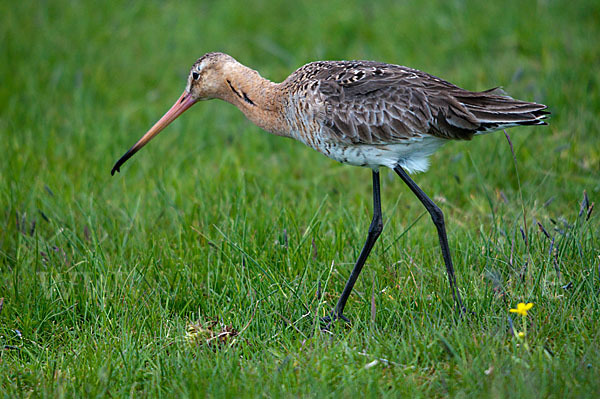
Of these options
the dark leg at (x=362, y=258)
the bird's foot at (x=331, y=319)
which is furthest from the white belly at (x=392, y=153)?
the bird's foot at (x=331, y=319)

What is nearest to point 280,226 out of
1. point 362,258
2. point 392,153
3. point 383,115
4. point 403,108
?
point 362,258

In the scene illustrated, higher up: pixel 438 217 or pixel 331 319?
pixel 438 217

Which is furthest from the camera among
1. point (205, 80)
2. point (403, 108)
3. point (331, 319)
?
point (205, 80)

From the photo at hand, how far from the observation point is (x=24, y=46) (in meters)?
8.73

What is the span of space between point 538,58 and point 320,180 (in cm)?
333

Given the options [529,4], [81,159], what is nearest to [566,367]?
[81,159]

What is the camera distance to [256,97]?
4.82 meters

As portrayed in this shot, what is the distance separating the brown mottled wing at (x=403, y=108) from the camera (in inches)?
157

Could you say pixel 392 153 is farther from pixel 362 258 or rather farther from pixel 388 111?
pixel 362 258

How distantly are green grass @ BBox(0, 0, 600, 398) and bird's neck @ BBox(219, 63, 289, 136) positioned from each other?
0.68m

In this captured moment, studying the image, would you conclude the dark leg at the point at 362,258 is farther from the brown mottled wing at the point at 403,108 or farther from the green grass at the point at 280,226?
the brown mottled wing at the point at 403,108

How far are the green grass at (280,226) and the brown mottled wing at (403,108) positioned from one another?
0.65 m

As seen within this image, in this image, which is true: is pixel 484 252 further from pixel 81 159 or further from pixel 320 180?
pixel 81 159

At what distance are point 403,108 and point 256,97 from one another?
3.79 feet
